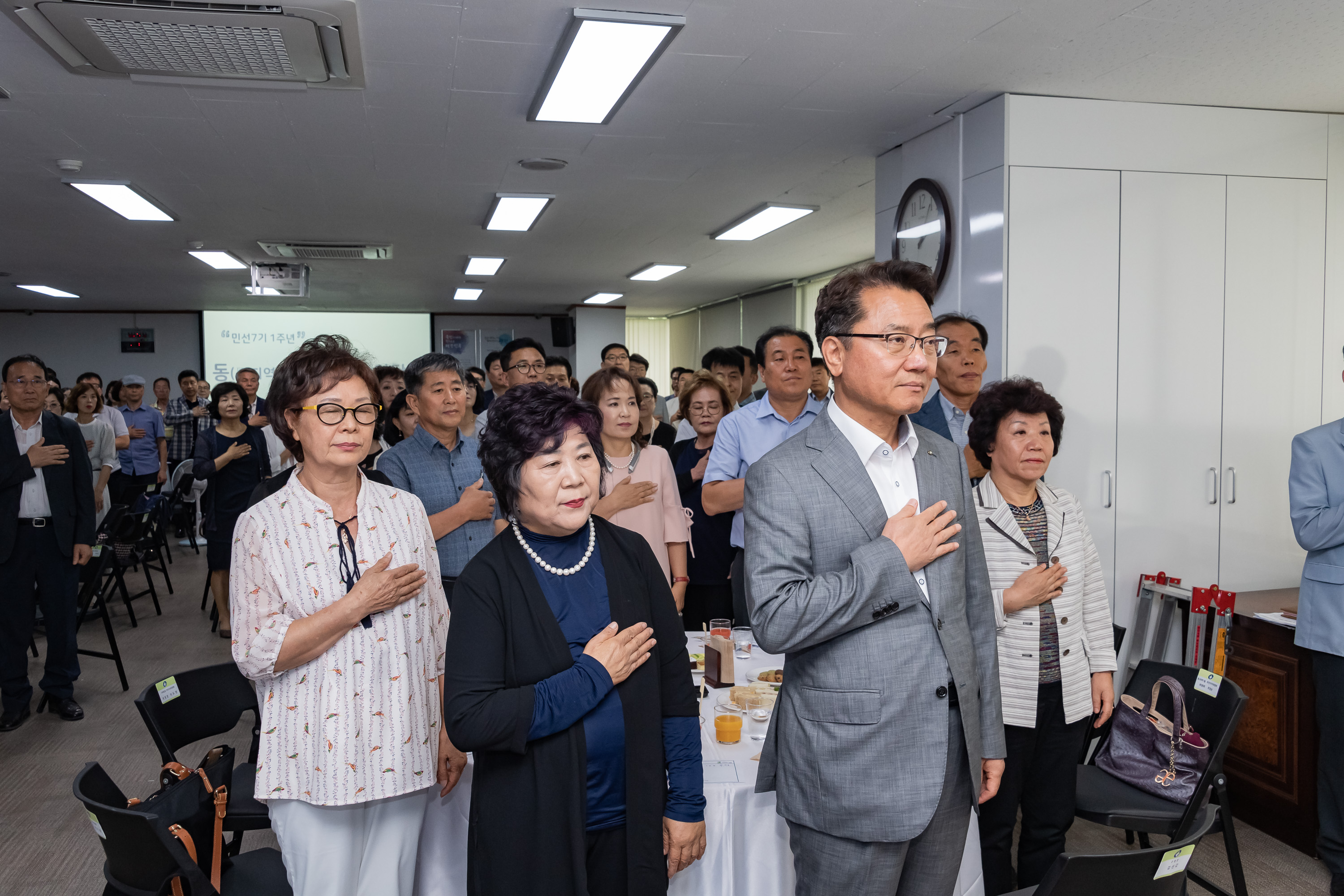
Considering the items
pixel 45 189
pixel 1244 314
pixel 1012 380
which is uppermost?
pixel 45 189

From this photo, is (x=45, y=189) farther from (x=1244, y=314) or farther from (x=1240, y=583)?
(x=1240, y=583)

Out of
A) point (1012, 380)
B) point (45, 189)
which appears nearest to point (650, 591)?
point (1012, 380)

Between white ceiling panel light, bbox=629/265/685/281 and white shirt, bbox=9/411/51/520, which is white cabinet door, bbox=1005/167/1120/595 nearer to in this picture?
white shirt, bbox=9/411/51/520

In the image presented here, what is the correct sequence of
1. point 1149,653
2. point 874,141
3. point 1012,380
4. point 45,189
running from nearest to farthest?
point 1012,380, point 1149,653, point 874,141, point 45,189

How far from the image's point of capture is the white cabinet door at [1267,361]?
438 centimetres

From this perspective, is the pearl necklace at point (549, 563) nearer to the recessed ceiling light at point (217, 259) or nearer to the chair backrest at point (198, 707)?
the chair backrest at point (198, 707)

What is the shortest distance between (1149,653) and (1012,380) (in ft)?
8.12

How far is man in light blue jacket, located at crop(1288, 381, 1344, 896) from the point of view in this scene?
9.83ft

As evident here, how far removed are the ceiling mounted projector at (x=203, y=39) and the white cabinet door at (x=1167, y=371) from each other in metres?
3.67

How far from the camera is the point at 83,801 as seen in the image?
173 cm

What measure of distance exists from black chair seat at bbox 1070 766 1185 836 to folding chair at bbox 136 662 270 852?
0.70ft

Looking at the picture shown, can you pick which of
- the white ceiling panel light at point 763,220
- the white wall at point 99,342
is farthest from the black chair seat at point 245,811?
the white wall at point 99,342

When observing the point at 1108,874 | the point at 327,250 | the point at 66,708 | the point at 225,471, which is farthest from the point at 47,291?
the point at 1108,874

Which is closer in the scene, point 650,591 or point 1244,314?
point 650,591
